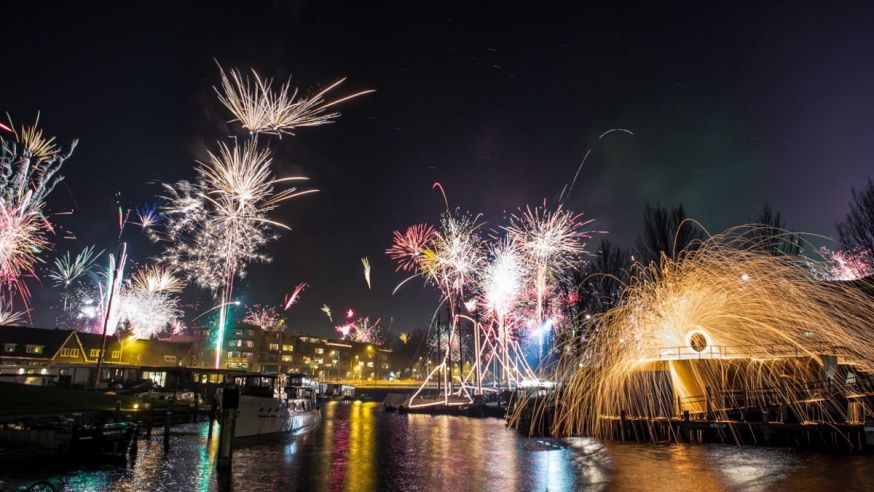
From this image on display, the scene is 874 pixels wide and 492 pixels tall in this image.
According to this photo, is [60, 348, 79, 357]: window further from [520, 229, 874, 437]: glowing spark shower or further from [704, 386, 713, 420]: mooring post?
[704, 386, 713, 420]: mooring post

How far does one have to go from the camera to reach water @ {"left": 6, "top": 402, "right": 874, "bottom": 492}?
1830 cm

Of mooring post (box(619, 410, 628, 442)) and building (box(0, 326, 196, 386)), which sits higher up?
building (box(0, 326, 196, 386))

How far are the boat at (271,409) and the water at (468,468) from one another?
8.00 feet

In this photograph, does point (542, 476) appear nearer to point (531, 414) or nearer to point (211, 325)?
point (531, 414)

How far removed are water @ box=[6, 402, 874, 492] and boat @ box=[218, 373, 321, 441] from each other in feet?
8.00

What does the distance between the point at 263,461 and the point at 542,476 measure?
12762 mm

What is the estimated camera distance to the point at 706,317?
31297mm

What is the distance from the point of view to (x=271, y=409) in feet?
113

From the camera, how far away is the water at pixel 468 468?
18.3 m

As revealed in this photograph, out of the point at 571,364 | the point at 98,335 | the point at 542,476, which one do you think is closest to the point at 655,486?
the point at 542,476

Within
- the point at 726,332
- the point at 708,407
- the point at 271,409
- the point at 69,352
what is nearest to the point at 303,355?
the point at 69,352

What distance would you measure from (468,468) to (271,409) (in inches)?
697

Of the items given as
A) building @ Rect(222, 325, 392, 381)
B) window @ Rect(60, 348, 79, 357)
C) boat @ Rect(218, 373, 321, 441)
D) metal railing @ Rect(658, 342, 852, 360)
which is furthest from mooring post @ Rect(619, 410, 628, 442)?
building @ Rect(222, 325, 392, 381)

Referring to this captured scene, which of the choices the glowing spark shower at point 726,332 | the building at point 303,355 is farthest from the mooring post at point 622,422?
the building at point 303,355
